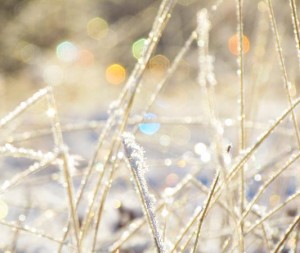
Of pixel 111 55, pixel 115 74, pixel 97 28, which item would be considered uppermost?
pixel 97 28

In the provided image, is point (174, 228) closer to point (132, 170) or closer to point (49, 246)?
point (49, 246)

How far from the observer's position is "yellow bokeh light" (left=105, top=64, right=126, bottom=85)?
5.09 meters

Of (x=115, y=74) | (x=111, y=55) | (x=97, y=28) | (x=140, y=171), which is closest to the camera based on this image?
(x=140, y=171)

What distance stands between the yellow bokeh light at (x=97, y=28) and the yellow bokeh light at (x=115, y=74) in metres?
0.36

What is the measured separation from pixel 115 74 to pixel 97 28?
26.4 inches

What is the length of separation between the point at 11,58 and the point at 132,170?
461cm

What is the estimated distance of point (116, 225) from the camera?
182 centimetres

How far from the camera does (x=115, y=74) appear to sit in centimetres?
525

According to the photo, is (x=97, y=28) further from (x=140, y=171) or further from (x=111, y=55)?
(x=140, y=171)

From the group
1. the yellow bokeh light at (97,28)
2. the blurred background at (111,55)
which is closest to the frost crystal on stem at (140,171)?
the blurred background at (111,55)

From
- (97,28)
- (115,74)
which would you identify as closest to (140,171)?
(115,74)

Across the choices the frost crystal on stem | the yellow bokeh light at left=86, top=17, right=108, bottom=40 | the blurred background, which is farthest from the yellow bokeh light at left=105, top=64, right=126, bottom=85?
the frost crystal on stem

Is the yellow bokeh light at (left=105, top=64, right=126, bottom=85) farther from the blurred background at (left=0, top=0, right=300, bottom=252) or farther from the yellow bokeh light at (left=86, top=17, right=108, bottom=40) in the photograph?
the yellow bokeh light at (left=86, top=17, right=108, bottom=40)

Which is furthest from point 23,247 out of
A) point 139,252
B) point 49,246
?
point 139,252
